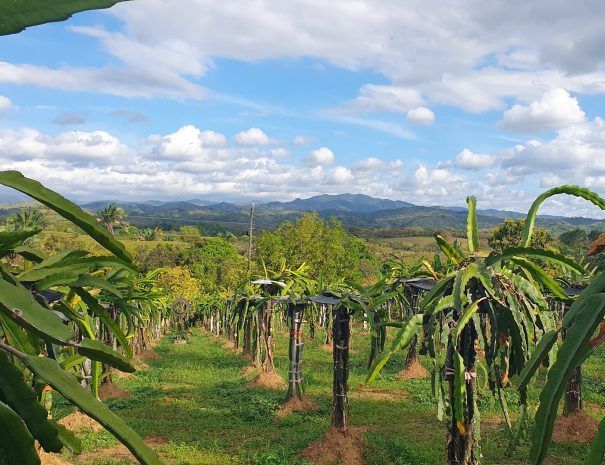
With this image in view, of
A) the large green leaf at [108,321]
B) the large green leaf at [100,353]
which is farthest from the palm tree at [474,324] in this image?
the large green leaf at [100,353]

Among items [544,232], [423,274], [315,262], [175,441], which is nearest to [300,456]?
[175,441]

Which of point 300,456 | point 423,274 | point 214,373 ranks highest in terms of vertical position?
point 423,274

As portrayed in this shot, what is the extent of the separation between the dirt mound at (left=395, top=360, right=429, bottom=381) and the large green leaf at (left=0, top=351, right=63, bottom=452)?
12.6 meters

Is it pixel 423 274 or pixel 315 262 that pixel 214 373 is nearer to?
pixel 423 274

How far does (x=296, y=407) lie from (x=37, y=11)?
9.63 meters

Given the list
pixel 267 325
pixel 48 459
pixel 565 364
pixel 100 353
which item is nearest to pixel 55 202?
pixel 100 353

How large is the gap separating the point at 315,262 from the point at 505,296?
24.8 meters

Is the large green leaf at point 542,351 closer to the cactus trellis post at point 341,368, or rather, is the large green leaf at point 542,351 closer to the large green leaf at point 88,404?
the large green leaf at point 88,404

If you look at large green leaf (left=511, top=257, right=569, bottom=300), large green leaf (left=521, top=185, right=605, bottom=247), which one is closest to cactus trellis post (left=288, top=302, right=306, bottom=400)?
large green leaf (left=511, top=257, right=569, bottom=300)

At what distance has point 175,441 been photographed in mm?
8266

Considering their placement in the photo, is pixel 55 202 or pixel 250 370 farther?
pixel 250 370

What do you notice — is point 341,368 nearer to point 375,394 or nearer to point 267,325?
point 267,325

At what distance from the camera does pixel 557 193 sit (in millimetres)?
3617

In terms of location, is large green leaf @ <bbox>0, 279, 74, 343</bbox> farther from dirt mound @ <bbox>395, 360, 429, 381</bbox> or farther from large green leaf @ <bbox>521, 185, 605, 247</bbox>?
dirt mound @ <bbox>395, 360, 429, 381</bbox>
